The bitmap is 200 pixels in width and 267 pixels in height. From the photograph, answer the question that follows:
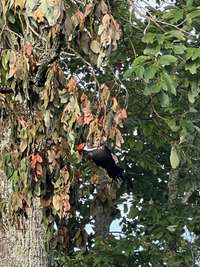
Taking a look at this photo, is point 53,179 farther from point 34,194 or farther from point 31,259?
point 31,259

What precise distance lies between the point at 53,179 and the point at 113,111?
0.67m

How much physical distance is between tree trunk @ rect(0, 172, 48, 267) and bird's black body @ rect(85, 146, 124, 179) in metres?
0.61

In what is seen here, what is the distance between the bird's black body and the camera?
4.04 metres

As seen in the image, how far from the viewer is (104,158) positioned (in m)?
4.20

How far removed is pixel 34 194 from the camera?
3988mm

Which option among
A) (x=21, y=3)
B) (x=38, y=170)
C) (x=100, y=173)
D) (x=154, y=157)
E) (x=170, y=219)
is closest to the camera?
(x=21, y=3)

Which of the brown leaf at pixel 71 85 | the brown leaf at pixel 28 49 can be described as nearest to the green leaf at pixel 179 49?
the brown leaf at pixel 71 85

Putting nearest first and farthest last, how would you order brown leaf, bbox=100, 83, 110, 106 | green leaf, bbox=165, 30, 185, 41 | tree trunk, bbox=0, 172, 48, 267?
1. brown leaf, bbox=100, 83, 110, 106
2. green leaf, bbox=165, 30, 185, 41
3. tree trunk, bbox=0, 172, 48, 267

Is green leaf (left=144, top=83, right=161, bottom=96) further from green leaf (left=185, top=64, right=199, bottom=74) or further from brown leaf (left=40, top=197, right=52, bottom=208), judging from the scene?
brown leaf (left=40, top=197, right=52, bottom=208)

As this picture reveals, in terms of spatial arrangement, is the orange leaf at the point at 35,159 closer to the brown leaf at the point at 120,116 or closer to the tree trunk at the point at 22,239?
the brown leaf at the point at 120,116

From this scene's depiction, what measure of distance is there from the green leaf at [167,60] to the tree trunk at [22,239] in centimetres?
140

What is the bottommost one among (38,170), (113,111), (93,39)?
(38,170)

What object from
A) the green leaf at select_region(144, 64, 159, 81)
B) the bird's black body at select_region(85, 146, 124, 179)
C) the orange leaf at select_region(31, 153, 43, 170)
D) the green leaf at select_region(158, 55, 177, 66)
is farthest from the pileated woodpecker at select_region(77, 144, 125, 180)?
the green leaf at select_region(158, 55, 177, 66)

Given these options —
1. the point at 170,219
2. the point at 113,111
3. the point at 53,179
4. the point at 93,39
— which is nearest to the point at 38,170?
the point at 53,179
